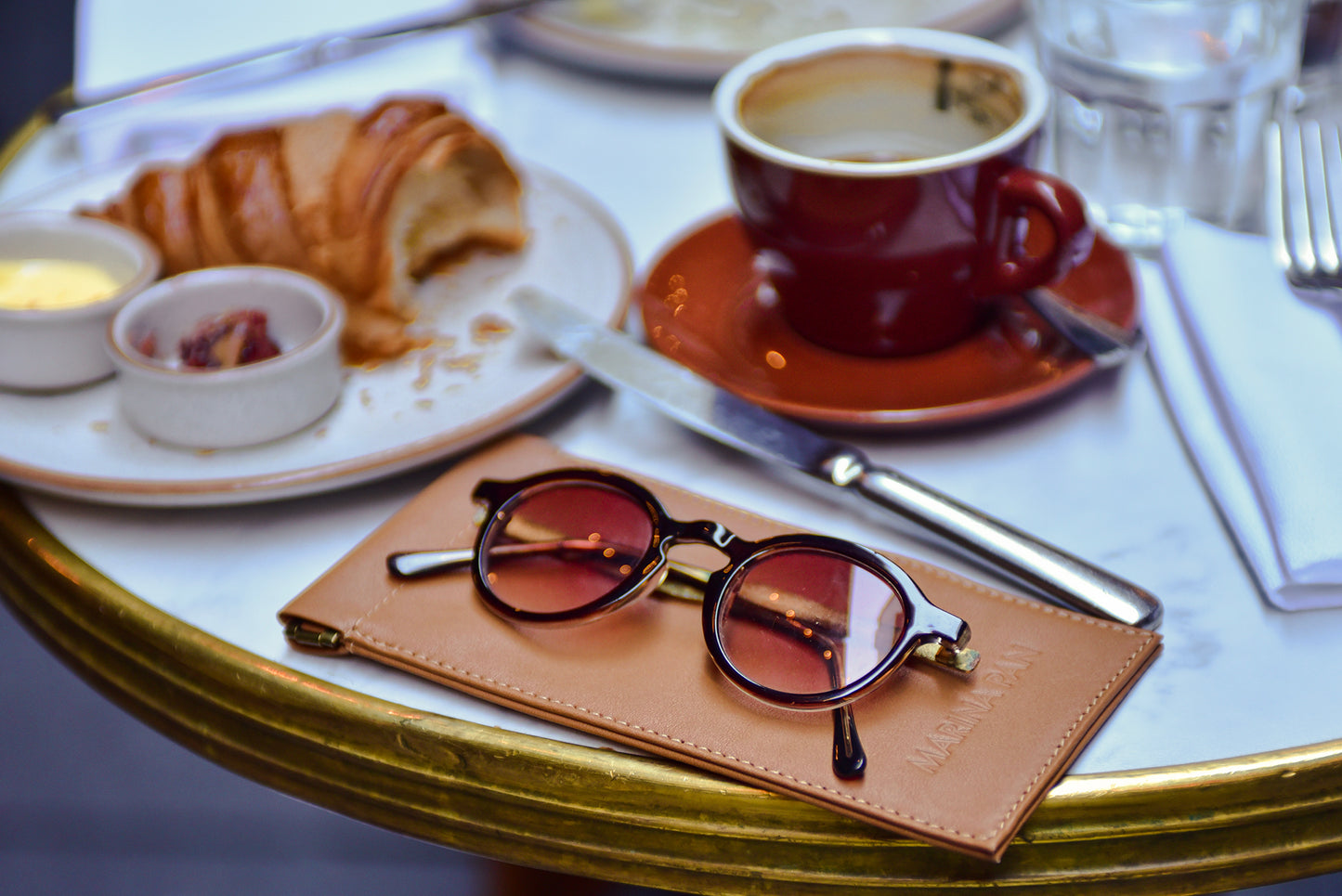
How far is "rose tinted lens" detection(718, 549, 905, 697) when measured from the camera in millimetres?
464

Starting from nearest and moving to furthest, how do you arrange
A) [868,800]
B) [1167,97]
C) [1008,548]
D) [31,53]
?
1. [868,800]
2. [1008,548]
3. [1167,97]
4. [31,53]

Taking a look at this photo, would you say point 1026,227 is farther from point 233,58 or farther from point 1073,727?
point 233,58

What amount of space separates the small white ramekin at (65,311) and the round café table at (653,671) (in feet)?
0.26

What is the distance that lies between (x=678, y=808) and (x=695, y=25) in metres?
0.75

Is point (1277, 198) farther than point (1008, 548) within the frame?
Yes

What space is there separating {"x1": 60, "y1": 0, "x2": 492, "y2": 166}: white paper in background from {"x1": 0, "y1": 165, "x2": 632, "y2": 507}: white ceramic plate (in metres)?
0.26

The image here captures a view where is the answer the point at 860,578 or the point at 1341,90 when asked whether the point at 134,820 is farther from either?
the point at 1341,90

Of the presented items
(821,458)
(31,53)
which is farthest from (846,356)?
(31,53)

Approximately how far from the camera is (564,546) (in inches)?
20.9

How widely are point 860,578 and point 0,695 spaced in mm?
1277

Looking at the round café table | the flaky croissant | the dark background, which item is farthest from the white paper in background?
the dark background

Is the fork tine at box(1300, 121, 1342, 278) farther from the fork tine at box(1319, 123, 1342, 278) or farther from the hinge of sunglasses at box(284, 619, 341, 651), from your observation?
the hinge of sunglasses at box(284, 619, 341, 651)

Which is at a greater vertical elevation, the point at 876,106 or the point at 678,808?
the point at 876,106

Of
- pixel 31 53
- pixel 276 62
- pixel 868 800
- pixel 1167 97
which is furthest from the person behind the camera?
pixel 31 53
